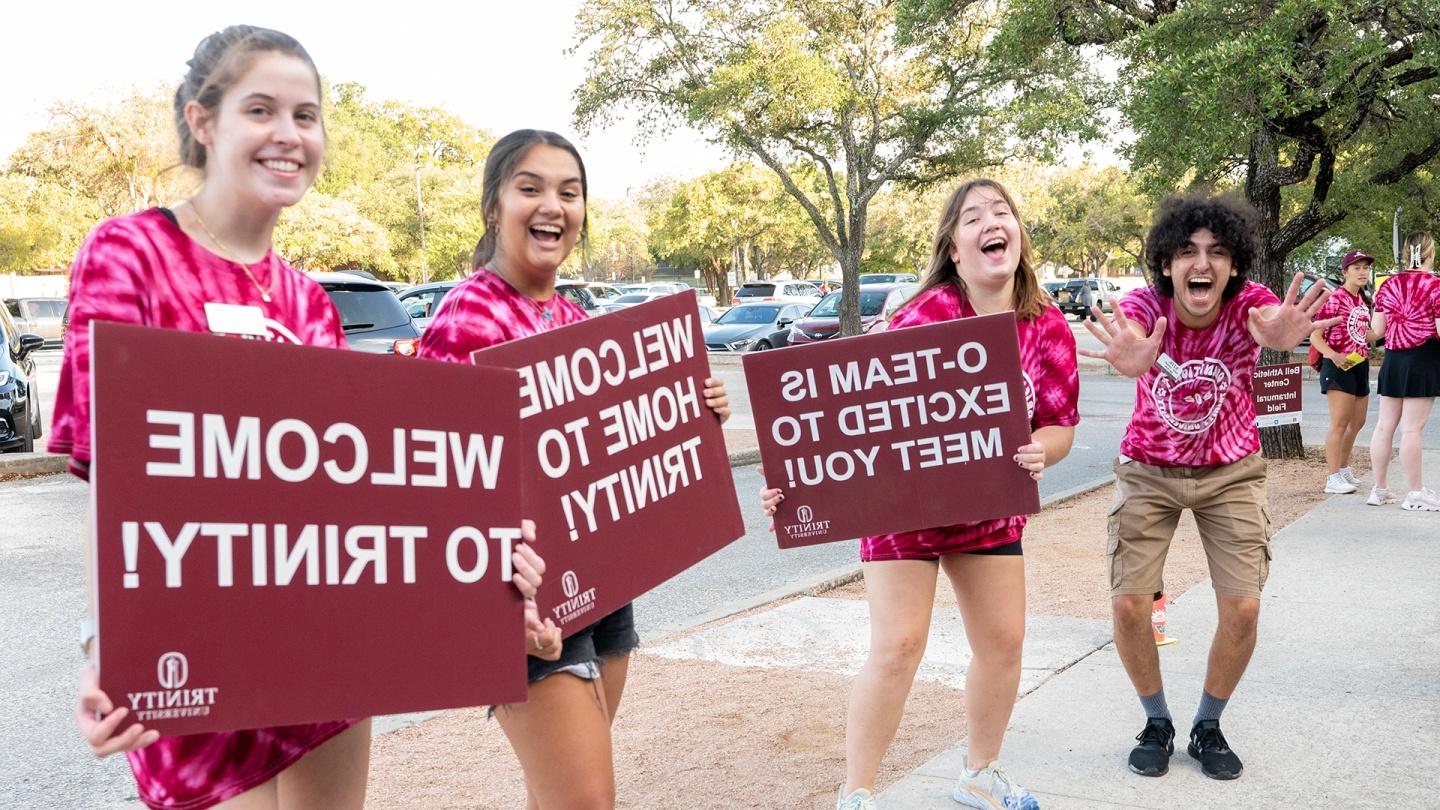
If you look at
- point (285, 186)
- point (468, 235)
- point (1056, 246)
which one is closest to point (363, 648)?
point (285, 186)

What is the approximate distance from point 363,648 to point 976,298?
7.72 feet

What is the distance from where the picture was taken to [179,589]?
1.97 m

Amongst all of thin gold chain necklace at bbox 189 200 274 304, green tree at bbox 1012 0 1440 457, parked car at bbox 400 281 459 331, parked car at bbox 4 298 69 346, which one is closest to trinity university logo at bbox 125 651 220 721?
thin gold chain necklace at bbox 189 200 274 304

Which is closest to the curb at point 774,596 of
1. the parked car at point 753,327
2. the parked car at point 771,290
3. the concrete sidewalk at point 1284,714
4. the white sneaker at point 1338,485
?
the concrete sidewalk at point 1284,714

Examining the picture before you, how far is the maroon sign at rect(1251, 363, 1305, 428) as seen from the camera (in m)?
9.10

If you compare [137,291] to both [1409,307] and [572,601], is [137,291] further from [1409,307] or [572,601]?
[1409,307]

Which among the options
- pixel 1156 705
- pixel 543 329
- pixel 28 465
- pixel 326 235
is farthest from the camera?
pixel 326 235

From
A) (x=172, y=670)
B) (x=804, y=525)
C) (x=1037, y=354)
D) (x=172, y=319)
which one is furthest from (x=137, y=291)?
(x=1037, y=354)

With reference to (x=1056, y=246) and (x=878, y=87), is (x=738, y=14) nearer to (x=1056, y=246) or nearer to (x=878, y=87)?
(x=878, y=87)

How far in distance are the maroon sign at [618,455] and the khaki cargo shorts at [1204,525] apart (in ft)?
5.79

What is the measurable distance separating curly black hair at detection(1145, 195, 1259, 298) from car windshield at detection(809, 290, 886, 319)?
24.6 meters

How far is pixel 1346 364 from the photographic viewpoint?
33.4 ft

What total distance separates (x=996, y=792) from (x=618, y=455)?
1.82 m

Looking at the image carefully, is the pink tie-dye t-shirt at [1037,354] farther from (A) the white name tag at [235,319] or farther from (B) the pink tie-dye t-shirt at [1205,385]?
(A) the white name tag at [235,319]
